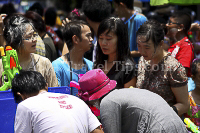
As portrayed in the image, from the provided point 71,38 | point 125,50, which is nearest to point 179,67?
point 125,50

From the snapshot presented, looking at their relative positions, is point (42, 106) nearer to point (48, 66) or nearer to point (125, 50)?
point (48, 66)

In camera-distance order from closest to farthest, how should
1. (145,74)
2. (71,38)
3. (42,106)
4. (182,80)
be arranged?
(42,106), (182,80), (145,74), (71,38)

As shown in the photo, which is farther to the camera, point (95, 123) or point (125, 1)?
point (125, 1)

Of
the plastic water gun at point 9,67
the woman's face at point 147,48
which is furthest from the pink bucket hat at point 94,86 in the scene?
the woman's face at point 147,48

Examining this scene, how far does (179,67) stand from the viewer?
2.71 meters

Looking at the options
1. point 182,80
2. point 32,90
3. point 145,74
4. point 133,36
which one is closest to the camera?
point 32,90

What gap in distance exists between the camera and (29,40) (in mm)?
2943

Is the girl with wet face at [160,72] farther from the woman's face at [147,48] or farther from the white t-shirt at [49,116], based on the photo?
the white t-shirt at [49,116]

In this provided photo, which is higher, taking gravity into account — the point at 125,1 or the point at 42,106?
the point at 125,1

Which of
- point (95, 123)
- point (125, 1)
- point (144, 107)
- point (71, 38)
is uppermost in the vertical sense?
point (125, 1)

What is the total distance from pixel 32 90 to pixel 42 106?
0.19 meters

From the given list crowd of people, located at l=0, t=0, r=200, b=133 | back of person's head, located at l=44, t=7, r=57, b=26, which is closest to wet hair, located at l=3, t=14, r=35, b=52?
crowd of people, located at l=0, t=0, r=200, b=133

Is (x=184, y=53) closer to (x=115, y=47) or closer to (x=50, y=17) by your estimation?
(x=115, y=47)

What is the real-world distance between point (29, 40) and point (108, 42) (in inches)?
31.5
